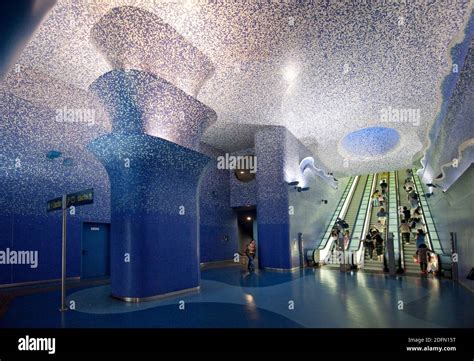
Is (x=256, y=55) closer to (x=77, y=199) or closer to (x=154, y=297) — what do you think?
(x=77, y=199)

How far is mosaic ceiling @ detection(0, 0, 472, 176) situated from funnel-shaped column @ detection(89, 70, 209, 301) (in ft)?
1.56

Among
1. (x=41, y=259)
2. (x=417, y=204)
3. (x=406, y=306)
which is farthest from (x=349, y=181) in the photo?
(x=41, y=259)

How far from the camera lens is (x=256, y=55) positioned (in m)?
6.91

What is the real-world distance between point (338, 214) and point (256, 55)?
12166 mm

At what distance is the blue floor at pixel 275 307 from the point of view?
4.84 m

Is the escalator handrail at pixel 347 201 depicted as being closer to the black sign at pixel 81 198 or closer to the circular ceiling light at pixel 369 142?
the circular ceiling light at pixel 369 142

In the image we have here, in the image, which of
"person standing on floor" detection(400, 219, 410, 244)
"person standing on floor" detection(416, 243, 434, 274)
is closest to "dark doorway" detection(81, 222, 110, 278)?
"person standing on floor" detection(416, 243, 434, 274)

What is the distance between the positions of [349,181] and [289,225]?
12156 mm

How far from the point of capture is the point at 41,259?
859 cm

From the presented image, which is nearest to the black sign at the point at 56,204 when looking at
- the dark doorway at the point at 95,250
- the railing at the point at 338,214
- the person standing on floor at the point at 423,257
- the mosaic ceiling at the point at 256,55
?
the mosaic ceiling at the point at 256,55

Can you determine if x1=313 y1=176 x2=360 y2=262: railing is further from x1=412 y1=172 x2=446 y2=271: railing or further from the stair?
x1=412 y1=172 x2=446 y2=271: railing

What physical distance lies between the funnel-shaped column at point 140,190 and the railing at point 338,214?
7.65 metres

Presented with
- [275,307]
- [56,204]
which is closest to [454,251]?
[275,307]

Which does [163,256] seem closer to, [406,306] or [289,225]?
[406,306]
